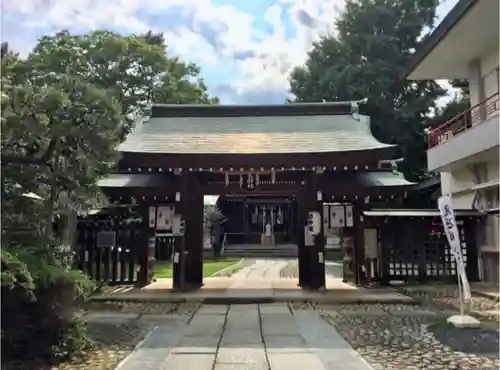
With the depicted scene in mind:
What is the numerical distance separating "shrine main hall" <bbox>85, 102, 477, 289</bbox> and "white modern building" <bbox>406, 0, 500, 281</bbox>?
780mm

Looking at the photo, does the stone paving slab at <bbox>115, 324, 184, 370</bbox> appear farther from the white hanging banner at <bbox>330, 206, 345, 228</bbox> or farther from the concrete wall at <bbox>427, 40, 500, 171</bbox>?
the concrete wall at <bbox>427, 40, 500, 171</bbox>

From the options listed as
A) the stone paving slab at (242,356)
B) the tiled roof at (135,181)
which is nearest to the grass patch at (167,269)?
the tiled roof at (135,181)

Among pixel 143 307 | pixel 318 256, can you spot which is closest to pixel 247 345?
pixel 143 307

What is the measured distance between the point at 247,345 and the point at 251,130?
29.1 feet

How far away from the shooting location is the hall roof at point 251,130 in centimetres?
1230

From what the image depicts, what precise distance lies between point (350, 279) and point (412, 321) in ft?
19.8

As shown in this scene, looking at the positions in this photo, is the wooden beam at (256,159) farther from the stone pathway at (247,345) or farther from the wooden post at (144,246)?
the stone pathway at (247,345)

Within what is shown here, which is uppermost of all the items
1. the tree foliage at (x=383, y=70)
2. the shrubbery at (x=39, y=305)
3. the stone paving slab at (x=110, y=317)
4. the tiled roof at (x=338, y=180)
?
the tree foliage at (x=383, y=70)

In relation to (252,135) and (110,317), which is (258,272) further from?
(110,317)

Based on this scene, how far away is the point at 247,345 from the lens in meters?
6.46

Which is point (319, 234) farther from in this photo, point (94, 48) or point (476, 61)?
point (94, 48)

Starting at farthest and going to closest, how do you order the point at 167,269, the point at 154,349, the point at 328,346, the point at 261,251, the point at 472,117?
1. the point at 261,251
2. the point at 167,269
3. the point at 472,117
4. the point at 328,346
5. the point at 154,349

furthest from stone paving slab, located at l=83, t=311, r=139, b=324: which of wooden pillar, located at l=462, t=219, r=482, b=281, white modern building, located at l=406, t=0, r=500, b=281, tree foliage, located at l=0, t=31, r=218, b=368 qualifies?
wooden pillar, located at l=462, t=219, r=482, b=281

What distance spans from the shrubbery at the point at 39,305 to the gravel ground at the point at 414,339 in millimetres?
3355
